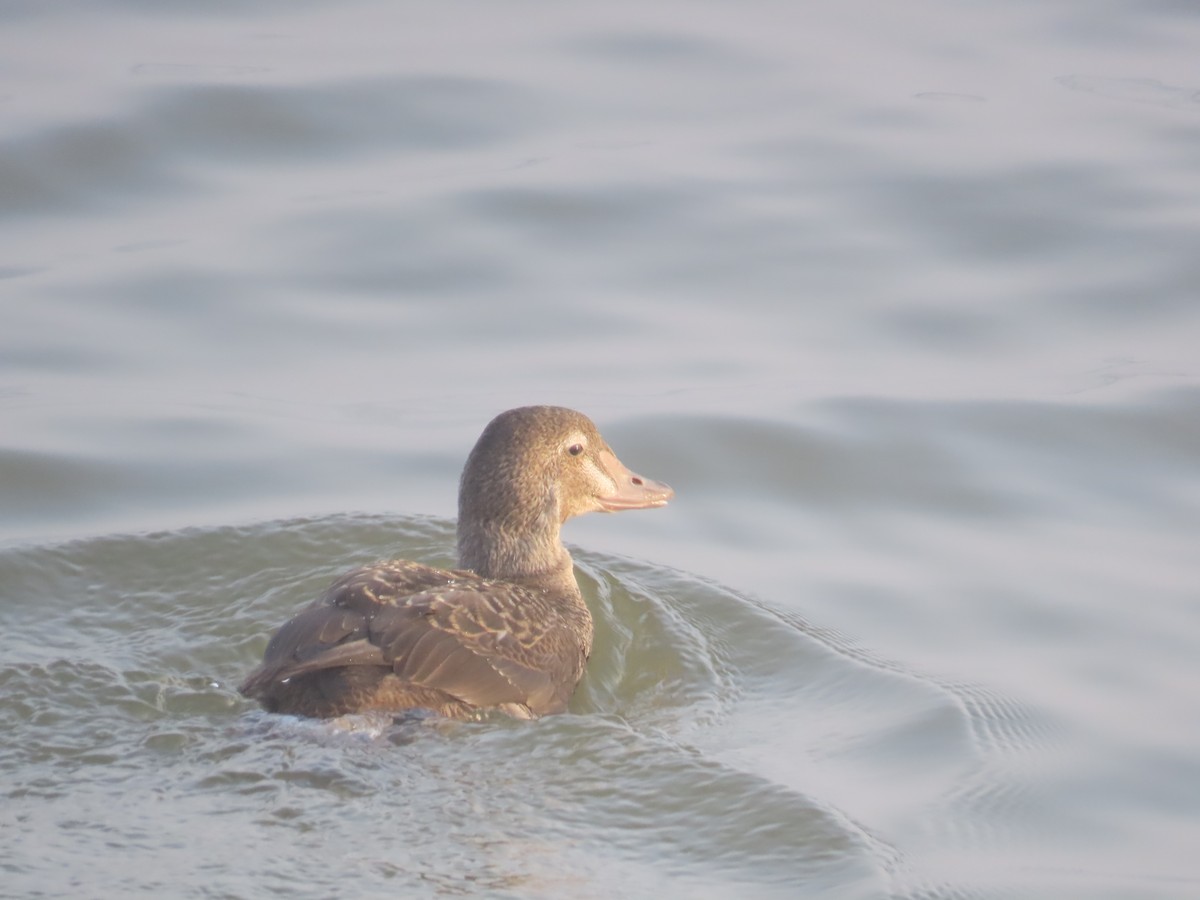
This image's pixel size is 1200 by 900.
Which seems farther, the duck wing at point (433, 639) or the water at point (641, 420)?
the duck wing at point (433, 639)

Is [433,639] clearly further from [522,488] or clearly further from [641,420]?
[641,420]

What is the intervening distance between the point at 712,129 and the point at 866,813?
8.12 meters

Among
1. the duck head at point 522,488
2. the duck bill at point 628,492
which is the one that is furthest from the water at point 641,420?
the duck head at point 522,488

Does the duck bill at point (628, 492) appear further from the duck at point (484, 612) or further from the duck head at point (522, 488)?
the duck head at point (522, 488)

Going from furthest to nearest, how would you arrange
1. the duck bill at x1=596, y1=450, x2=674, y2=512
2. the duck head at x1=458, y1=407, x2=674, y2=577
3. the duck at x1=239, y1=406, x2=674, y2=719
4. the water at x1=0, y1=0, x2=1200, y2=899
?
1. the duck bill at x1=596, y1=450, x2=674, y2=512
2. the duck head at x1=458, y1=407, x2=674, y2=577
3. the duck at x1=239, y1=406, x2=674, y2=719
4. the water at x1=0, y1=0, x2=1200, y2=899

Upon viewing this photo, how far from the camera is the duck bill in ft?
27.1

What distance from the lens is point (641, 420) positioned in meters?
9.98

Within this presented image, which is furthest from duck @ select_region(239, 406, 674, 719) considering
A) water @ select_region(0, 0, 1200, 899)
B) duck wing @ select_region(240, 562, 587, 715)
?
water @ select_region(0, 0, 1200, 899)

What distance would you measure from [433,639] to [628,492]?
1.86 metres

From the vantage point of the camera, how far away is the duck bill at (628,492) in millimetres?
8258

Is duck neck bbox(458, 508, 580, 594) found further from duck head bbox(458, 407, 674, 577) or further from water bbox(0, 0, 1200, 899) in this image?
water bbox(0, 0, 1200, 899)

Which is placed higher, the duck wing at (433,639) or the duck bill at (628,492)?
the duck bill at (628,492)

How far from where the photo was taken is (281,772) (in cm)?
610

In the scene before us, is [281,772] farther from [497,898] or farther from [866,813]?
[866,813]
